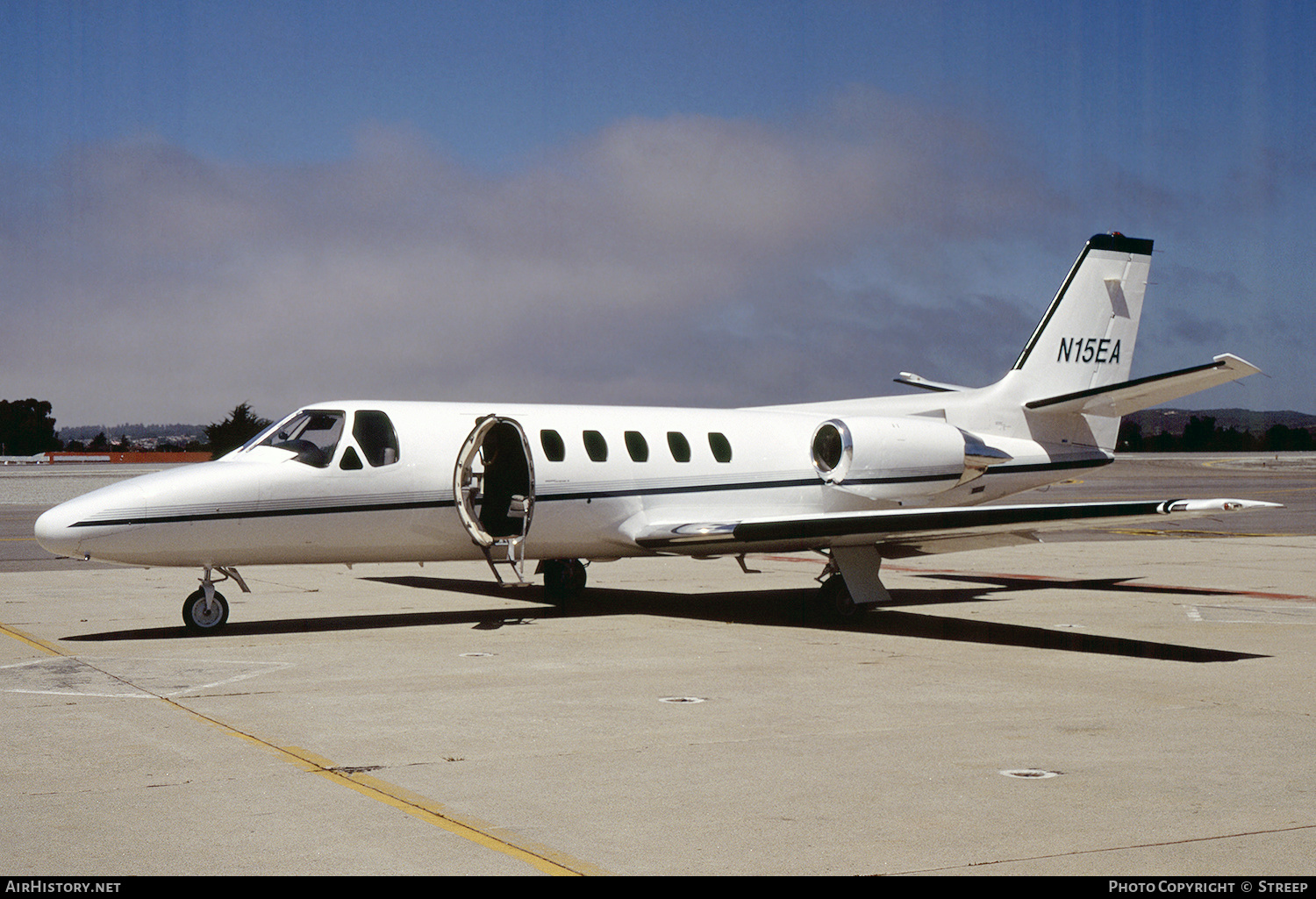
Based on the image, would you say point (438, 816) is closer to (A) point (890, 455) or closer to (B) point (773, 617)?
(B) point (773, 617)

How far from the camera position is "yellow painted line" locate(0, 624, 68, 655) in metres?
11.8

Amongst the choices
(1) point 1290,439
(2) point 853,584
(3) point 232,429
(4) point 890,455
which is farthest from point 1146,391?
(1) point 1290,439

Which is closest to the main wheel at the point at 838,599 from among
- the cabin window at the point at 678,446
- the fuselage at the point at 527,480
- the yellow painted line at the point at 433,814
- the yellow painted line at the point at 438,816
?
the fuselage at the point at 527,480

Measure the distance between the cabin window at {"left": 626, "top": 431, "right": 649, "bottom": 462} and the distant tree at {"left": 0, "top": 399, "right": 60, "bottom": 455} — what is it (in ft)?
445

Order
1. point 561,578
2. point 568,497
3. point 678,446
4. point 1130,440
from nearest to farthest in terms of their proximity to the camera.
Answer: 1. point 568,497
2. point 678,446
3. point 561,578
4. point 1130,440

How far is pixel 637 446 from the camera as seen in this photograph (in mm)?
15727

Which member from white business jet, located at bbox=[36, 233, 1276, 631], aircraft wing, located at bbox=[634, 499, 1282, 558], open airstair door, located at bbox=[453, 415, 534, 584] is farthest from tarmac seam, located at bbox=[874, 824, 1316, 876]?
open airstair door, located at bbox=[453, 415, 534, 584]

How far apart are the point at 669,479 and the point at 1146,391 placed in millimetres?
6664

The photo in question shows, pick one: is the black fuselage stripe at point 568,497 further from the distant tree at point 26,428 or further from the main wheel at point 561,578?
the distant tree at point 26,428

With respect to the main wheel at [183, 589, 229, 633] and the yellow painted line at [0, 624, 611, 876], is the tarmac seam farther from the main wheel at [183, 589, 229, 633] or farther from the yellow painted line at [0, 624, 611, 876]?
the main wheel at [183, 589, 229, 633]

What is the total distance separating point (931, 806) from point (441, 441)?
29.2 feet

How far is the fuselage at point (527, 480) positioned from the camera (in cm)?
1266
